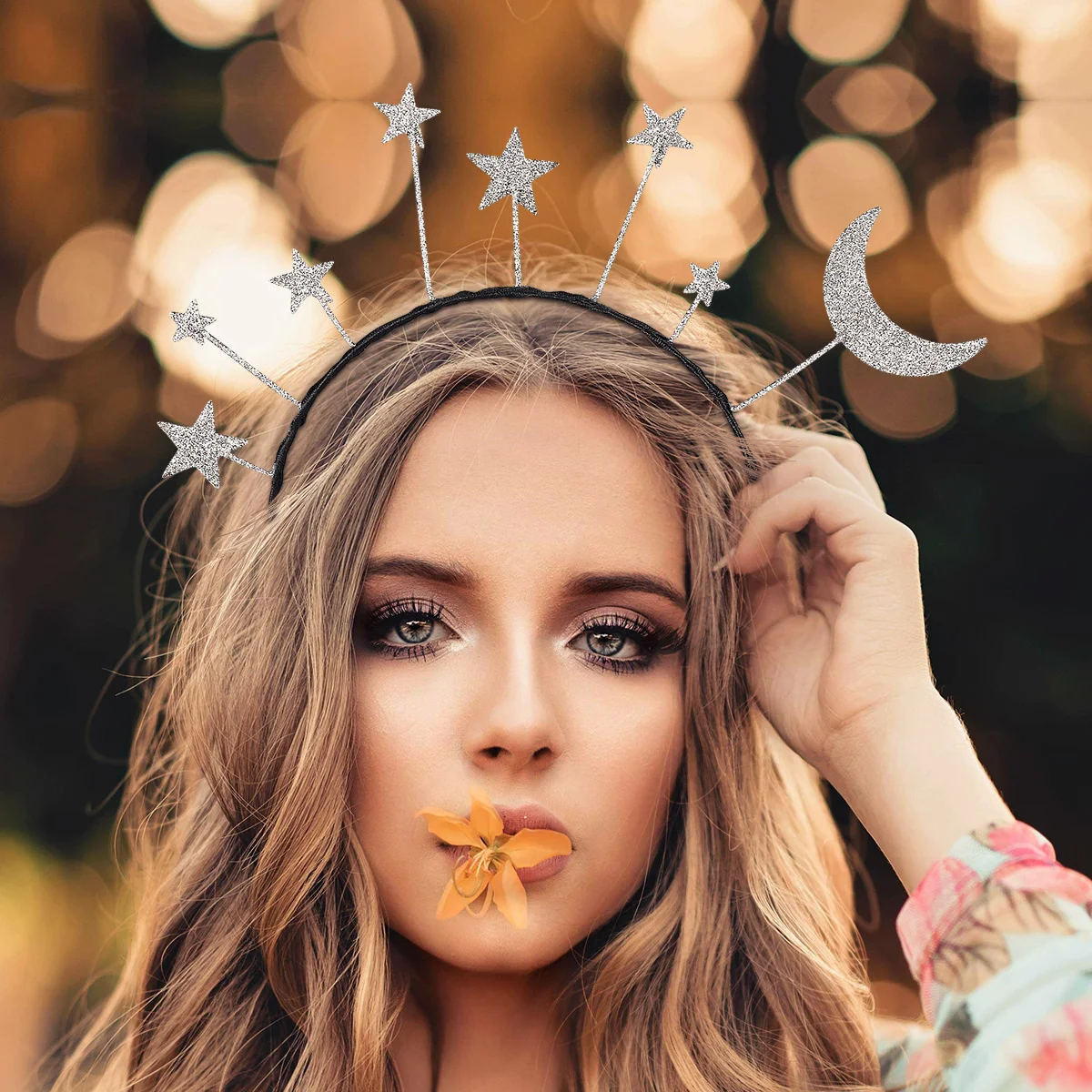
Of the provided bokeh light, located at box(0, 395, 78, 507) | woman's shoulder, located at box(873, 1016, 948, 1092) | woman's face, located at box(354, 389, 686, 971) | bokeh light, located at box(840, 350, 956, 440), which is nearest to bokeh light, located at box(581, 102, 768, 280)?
bokeh light, located at box(840, 350, 956, 440)

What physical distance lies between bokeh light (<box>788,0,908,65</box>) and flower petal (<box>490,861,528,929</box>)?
Result: 242 cm

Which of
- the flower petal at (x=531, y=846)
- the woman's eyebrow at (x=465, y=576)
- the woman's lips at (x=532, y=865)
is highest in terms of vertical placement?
the woman's eyebrow at (x=465, y=576)

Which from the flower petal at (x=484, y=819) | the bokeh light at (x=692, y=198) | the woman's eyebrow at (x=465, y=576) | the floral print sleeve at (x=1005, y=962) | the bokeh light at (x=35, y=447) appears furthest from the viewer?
the bokeh light at (x=35, y=447)

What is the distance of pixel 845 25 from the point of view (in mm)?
2994

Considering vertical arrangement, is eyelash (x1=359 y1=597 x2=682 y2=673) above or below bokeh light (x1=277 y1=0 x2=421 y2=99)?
below

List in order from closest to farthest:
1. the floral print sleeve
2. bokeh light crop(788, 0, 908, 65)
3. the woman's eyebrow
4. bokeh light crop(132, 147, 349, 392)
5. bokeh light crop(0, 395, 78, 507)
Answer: the floral print sleeve < the woman's eyebrow < bokeh light crop(788, 0, 908, 65) < bokeh light crop(132, 147, 349, 392) < bokeh light crop(0, 395, 78, 507)

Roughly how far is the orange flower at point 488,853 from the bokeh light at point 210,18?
2547 mm

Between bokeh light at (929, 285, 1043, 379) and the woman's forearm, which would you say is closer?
the woman's forearm

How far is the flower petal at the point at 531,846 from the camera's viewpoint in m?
1.50

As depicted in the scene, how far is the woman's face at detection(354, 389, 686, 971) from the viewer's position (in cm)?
156

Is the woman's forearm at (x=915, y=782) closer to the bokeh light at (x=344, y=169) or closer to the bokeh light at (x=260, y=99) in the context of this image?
the bokeh light at (x=344, y=169)

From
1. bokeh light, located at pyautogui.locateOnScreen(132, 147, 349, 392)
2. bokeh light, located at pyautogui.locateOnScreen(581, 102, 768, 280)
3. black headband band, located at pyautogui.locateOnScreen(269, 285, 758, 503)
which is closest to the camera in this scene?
black headband band, located at pyautogui.locateOnScreen(269, 285, 758, 503)

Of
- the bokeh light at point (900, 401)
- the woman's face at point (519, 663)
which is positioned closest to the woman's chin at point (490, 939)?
the woman's face at point (519, 663)

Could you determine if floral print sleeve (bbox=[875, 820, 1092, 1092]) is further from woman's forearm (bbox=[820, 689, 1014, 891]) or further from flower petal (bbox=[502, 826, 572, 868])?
flower petal (bbox=[502, 826, 572, 868])
